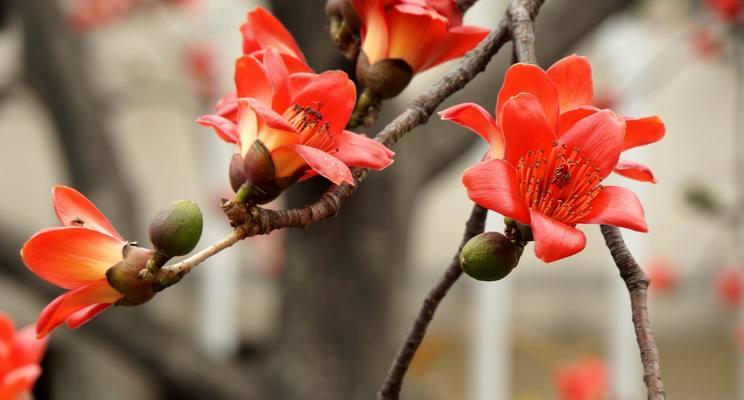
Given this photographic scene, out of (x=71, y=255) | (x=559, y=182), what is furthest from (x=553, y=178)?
(x=71, y=255)

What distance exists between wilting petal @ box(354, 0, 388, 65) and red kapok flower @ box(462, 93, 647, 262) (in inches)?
4.9

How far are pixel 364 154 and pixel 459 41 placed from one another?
14cm

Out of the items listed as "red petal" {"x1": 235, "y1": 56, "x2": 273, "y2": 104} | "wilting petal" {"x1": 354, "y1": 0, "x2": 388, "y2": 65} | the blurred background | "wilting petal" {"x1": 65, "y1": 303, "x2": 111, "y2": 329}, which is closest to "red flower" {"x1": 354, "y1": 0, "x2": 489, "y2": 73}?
"wilting petal" {"x1": 354, "y1": 0, "x2": 388, "y2": 65}

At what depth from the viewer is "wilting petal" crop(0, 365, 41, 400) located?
546 millimetres

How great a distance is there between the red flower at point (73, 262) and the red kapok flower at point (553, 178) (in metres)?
0.17

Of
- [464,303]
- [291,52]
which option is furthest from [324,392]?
[464,303]

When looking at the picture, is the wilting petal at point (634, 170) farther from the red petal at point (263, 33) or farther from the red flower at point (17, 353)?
the red flower at point (17, 353)

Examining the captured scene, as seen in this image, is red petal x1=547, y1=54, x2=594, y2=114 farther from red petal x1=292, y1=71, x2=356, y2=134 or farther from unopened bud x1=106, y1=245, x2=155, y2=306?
unopened bud x1=106, y1=245, x2=155, y2=306

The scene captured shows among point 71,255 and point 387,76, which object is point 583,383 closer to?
point 387,76

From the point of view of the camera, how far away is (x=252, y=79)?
17.5 inches

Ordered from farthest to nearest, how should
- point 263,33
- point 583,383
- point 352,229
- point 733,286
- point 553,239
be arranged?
point 733,286
point 583,383
point 352,229
point 263,33
point 553,239

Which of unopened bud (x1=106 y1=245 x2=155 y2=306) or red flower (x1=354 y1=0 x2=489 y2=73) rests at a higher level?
red flower (x1=354 y1=0 x2=489 y2=73)

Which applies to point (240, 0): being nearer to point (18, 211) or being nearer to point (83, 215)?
point (18, 211)

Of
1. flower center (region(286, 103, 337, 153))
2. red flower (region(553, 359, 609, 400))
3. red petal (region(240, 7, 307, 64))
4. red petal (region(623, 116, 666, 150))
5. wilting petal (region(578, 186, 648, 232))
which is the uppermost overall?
red flower (region(553, 359, 609, 400))
